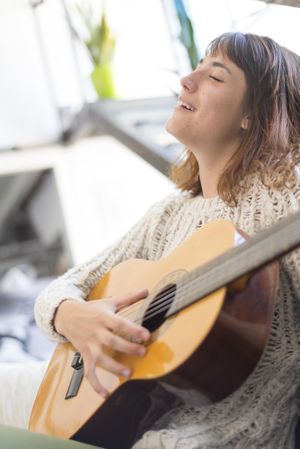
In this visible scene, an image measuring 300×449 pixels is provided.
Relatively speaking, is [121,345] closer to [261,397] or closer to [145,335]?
[145,335]

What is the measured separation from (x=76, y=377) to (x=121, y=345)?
0.18 meters

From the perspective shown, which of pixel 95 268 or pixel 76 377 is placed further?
pixel 95 268

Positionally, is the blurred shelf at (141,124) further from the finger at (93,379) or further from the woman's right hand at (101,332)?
the finger at (93,379)

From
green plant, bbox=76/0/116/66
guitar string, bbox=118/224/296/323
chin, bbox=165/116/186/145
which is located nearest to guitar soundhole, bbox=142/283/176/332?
guitar string, bbox=118/224/296/323

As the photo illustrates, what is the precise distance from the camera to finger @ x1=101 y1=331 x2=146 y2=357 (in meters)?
0.85

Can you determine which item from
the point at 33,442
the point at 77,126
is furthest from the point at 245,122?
the point at 77,126

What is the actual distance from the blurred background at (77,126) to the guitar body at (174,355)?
66cm

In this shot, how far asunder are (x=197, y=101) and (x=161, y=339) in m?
0.46

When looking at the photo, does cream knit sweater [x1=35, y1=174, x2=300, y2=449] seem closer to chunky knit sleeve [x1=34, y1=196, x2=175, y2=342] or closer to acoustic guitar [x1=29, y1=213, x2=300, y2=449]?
acoustic guitar [x1=29, y1=213, x2=300, y2=449]

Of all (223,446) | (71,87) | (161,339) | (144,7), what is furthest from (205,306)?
(71,87)

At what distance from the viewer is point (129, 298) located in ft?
3.23

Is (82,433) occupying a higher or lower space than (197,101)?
lower

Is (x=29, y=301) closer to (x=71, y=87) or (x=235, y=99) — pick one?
(x=71, y=87)

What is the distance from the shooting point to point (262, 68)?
1027mm
